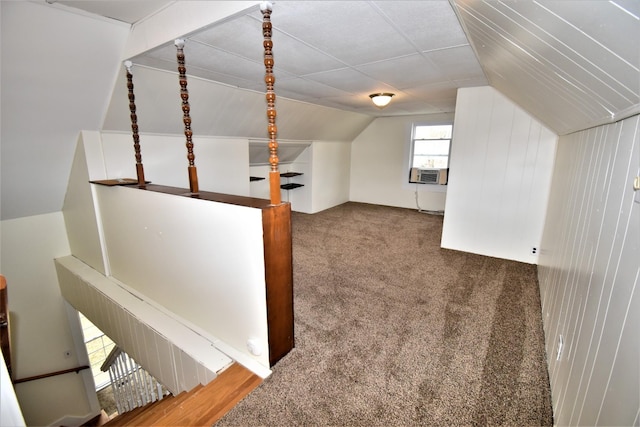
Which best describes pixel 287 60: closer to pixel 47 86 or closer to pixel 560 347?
pixel 47 86

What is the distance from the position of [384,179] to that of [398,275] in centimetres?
356

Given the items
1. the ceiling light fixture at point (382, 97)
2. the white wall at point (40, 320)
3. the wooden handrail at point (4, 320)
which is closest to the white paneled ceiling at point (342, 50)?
the ceiling light fixture at point (382, 97)

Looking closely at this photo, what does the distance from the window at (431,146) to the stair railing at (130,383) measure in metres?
5.48

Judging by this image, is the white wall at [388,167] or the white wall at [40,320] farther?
the white wall at [388,167]

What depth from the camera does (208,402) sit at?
1546 mm

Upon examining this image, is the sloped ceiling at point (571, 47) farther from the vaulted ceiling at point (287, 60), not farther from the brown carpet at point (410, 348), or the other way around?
the brown carpet at point (410, 348)

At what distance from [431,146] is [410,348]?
4.69 meters

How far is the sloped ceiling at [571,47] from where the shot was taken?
0.70 m

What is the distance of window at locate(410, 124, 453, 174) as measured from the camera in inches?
220

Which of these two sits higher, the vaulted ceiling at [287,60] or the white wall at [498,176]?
the vaulted ceiling at [287,60]

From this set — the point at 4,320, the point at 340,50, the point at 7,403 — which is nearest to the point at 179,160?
the point at 340,50

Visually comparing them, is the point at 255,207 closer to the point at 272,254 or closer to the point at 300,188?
the point at 272,254

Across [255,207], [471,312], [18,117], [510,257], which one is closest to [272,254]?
[255,207]

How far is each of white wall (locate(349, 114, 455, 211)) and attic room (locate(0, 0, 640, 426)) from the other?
1.30 metres
